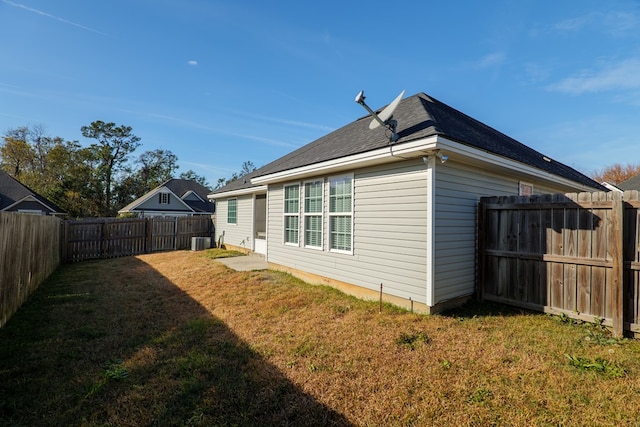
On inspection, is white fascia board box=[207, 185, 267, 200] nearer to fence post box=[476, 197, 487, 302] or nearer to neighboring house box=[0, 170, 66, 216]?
fence post box=[476, 197, 487, 302]

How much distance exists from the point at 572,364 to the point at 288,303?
13.9 ft

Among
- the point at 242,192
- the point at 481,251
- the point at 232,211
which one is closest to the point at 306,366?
the point at 481,251

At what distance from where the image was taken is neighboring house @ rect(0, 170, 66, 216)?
70.7 feet

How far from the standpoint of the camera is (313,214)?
7.24 m

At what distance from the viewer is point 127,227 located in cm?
1302

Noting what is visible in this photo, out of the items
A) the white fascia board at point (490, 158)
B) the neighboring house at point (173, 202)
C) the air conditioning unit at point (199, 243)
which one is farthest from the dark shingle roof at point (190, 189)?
the white fascia board at point (490, 158)

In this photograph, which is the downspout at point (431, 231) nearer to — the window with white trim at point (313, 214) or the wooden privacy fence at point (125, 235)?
the window with white trim at point (313, 214)

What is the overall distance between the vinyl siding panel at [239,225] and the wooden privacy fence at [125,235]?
1709mm

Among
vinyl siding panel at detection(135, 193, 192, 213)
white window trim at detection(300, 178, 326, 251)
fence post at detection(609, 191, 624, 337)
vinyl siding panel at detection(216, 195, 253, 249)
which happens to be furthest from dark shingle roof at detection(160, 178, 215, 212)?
fence post at detection(609, 191, 624, 337)

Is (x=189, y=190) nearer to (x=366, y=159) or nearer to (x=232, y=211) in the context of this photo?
(x=232, y=211)

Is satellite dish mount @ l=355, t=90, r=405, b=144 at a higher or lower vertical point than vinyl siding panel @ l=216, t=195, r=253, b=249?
higher

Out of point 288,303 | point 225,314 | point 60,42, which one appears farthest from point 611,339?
point 60,42

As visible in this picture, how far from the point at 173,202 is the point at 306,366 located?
97.4ft

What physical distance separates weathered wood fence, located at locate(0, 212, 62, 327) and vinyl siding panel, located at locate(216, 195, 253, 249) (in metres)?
6.43
